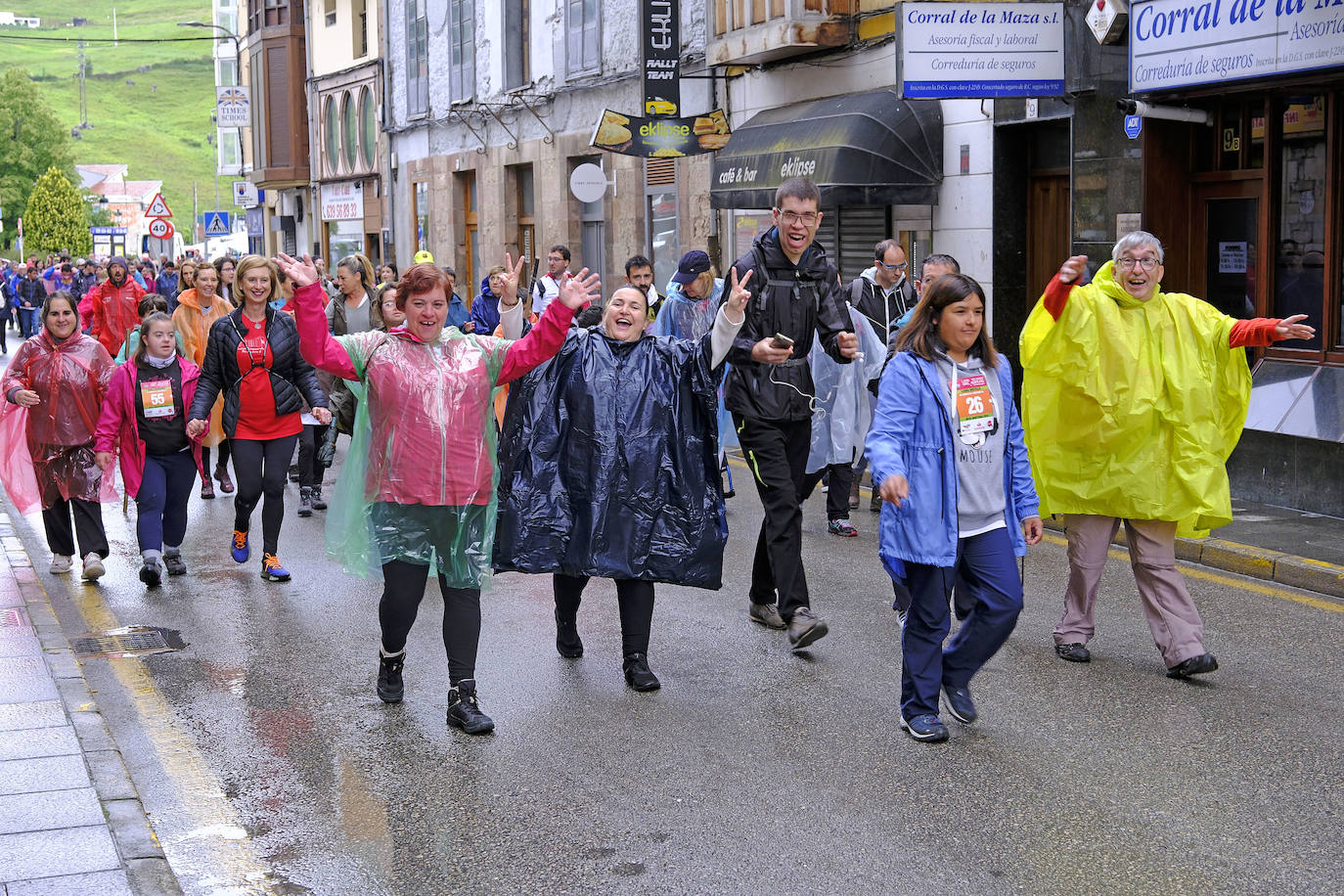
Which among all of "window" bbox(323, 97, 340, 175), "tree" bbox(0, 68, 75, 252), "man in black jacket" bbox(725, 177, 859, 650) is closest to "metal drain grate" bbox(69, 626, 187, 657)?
"man in black jacket" bbox(725, 177, 859, 650)

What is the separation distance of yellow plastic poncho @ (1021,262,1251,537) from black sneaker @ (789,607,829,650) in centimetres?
129

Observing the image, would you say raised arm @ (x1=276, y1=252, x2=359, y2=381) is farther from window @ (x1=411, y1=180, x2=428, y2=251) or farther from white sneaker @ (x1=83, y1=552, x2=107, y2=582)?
window @ (x1=411, y1=180, x2=428, y2=251)

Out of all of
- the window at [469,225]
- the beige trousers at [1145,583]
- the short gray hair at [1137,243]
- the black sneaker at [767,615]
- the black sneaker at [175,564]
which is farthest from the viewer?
the window at [469,225]

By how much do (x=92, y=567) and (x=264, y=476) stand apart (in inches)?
43.6

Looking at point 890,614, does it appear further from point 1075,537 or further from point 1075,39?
point 1075,39

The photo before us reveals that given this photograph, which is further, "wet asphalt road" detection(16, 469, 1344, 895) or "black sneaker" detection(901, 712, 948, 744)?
"black sneaker" detection(901, 712, 948, 744)

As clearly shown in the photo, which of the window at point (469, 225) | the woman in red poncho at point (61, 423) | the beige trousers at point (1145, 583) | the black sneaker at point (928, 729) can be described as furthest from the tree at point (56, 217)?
the black sneaker at point (928, 729)

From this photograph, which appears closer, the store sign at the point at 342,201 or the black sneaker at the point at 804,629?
the black sneaker at the point at 804,629

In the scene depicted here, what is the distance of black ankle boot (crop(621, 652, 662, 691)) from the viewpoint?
658cm

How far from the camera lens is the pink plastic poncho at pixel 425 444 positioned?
5.99 metres

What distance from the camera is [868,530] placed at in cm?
1065

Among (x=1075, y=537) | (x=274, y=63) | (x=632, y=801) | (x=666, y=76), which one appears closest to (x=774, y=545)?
(x=1075, y=537)

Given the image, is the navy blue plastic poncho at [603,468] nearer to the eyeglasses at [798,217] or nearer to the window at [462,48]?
the eyeglasses at [798,217]

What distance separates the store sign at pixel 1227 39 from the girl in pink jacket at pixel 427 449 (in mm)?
6497
